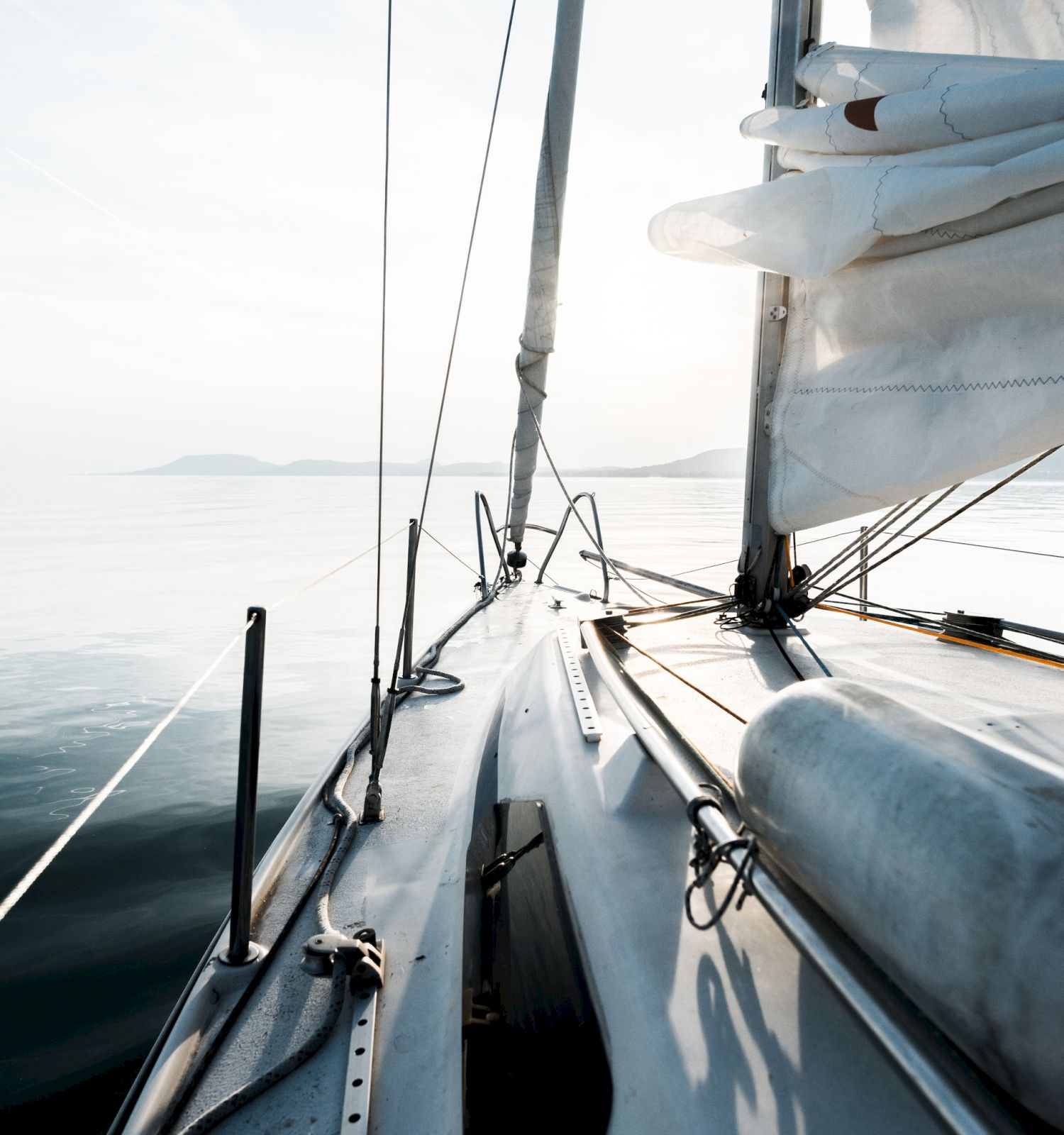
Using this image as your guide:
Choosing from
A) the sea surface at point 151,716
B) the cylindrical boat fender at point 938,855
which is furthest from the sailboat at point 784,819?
the sea surface at point 151,716

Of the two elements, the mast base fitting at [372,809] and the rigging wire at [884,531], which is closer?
the mast base fitting at [372,809]

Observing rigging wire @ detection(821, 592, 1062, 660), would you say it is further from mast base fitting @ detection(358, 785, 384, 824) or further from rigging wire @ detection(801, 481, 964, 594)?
mast base fitting @ detection(358, 785, 384, 824)

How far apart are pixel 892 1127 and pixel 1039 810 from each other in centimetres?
47

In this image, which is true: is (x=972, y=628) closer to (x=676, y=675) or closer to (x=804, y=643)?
(x=804, y=643)

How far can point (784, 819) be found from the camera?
3.99 feet

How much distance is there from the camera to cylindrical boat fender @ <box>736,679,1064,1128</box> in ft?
2.68

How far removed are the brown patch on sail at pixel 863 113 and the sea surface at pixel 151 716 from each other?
3.18 metres

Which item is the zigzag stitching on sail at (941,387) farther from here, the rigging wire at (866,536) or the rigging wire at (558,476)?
the rigging wire at (558,476)

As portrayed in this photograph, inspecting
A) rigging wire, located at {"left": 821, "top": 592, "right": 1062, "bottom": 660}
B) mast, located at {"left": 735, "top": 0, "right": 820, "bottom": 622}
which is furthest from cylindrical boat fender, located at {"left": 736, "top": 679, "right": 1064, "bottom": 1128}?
rigging wire, located at {"left": 821, "top": 592, "right": 1062, "bottom": 660}

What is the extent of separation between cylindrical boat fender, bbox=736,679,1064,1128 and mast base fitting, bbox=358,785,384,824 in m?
1.41

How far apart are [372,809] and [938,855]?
70.9 inches

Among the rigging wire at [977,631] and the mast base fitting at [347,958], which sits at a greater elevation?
the rigging wire at [977,631]

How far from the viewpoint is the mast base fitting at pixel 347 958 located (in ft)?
5.24

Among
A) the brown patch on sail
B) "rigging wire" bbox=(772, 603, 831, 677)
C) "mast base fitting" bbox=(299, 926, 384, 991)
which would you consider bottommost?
"mast base fitting" bbox=(299, 926, 384, 991)
